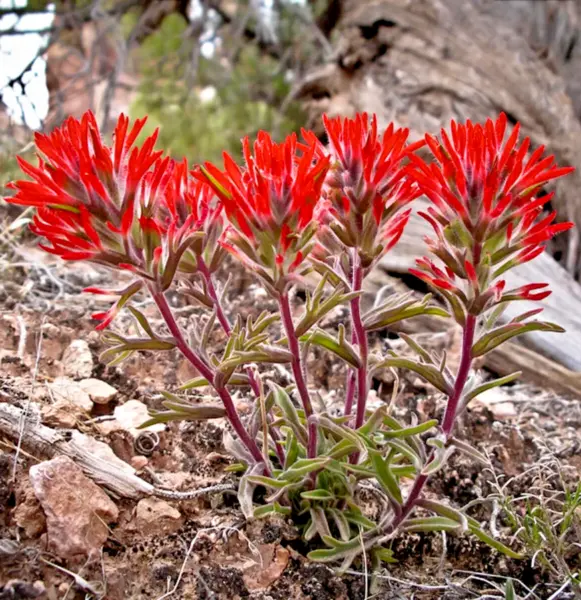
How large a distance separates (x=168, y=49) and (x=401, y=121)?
9.41 feet

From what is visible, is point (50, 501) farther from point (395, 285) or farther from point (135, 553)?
point (395, 285)

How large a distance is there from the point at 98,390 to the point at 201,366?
0.62 meters

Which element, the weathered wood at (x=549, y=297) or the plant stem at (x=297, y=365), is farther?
the weathered wood at (x=549, y=297)

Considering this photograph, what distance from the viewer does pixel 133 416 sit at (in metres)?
1.92

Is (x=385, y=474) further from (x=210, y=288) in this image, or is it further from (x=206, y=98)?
(x=206, y=98)

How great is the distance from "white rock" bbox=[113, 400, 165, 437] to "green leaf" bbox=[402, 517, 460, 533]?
69 cm

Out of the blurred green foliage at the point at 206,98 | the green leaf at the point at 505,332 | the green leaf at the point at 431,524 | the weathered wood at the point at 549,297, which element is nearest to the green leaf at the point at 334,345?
the green leaf at the point at 505,332

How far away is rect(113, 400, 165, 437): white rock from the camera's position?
1.87 meters

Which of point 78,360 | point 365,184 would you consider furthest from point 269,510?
point 78,360

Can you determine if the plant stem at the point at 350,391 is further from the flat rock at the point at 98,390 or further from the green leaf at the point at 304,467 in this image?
the flat rock at the point at 98,390

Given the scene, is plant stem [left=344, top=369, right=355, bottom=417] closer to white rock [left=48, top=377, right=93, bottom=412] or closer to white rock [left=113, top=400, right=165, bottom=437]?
white rock [left=113, top=400, right=165, bottom=437]

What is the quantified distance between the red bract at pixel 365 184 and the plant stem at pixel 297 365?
0.57ft

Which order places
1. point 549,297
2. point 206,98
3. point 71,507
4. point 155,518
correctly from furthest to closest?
point 206,98 → point 549,297 → point 155,518 → point 71,507

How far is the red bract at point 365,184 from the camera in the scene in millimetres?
1322
